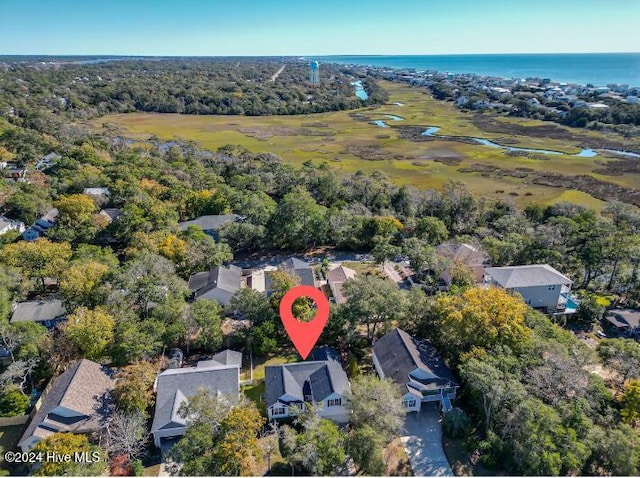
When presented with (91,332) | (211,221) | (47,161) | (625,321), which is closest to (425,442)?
(91,332)

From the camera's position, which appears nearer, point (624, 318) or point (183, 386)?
point (183, 386)

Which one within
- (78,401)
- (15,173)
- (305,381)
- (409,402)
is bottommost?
(409,402)

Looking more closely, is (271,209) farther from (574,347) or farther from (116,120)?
(116,120)

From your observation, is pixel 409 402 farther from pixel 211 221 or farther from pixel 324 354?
pixel 211 221

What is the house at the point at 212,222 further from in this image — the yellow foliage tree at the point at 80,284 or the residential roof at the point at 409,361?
the residential roof at the point at 409,361

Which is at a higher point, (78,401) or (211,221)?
(211,221)

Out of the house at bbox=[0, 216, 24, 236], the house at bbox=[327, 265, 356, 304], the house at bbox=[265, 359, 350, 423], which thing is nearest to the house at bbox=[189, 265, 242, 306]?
the house at bbox=[327, 265, 356, 304]

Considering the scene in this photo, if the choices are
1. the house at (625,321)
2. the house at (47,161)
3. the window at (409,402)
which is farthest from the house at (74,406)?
the house at (47,161)
